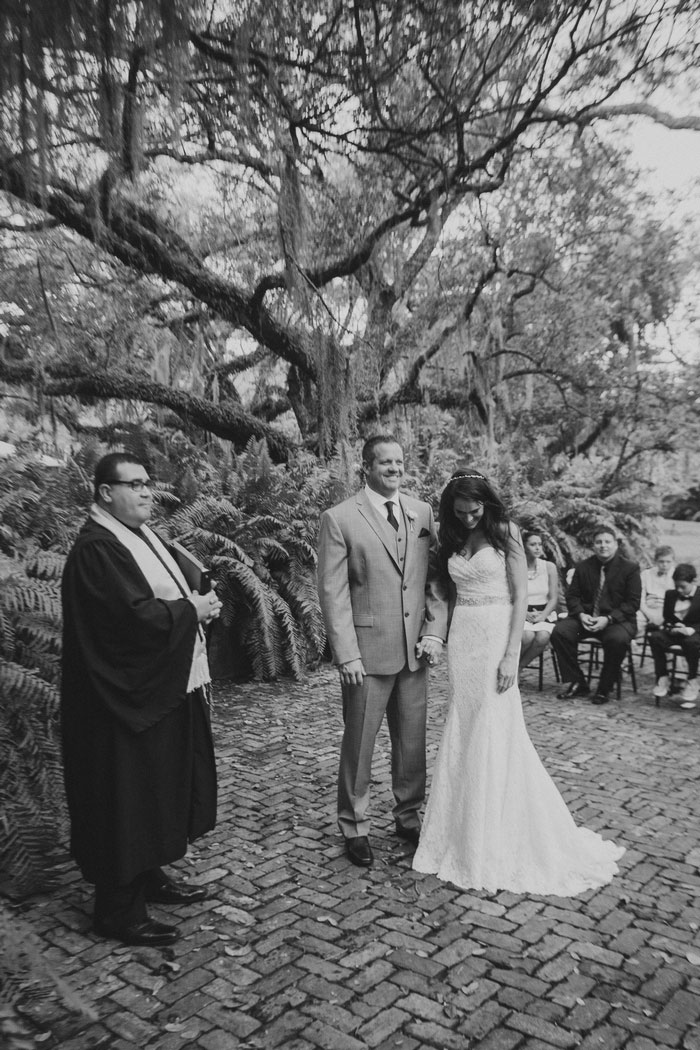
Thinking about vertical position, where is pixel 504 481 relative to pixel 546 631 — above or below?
above

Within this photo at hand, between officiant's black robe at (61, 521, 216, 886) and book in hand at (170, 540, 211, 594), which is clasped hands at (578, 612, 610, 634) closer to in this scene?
book in hand at (170, 540, 211, 594)

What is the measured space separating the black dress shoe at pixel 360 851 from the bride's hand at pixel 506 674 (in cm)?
98

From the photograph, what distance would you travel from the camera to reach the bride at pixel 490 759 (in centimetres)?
345

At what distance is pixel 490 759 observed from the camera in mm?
3520

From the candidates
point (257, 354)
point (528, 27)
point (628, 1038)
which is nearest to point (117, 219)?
point (528, 27)

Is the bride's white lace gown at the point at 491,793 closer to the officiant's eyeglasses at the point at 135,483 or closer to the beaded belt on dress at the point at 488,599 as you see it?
the beaded belt on dress at the point at 488,599

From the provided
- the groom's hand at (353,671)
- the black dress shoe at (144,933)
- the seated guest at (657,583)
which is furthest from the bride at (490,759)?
the seated guest at (657,583)

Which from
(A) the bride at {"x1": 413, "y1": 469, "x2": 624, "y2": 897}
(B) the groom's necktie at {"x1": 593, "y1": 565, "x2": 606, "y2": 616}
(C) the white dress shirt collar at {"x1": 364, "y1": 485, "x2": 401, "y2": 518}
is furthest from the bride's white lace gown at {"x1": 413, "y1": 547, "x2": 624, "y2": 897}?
(B) the groom's necktie at {"x1": 593, "y1": 565, "x2": 606, "y2": 616}

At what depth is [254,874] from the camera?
3.55 meters

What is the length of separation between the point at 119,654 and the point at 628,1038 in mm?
2170

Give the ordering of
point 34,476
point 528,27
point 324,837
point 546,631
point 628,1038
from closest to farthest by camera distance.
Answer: point 628,1038 → point 324,837 → point 528,27 → point 34,476 → point 546,631

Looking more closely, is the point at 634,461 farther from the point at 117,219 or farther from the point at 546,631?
the point at 117,219

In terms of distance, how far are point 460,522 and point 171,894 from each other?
2130mm

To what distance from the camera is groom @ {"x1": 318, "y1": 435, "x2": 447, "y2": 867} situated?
3646mm
